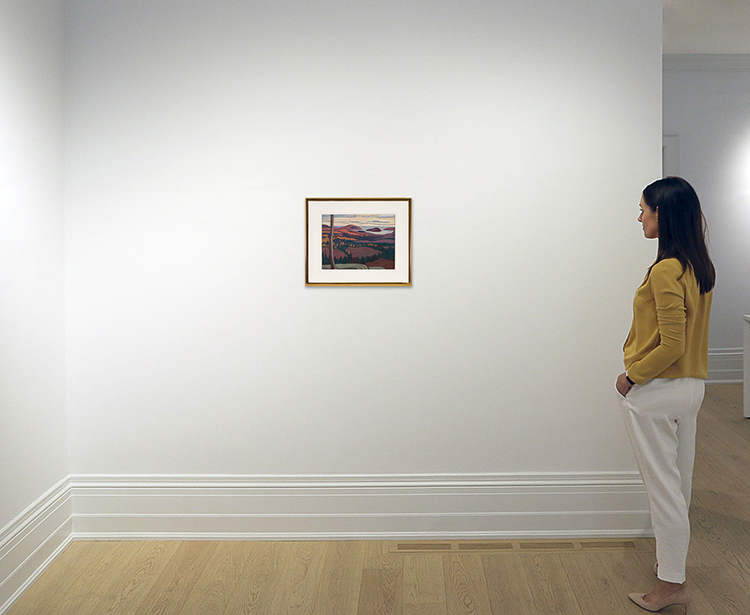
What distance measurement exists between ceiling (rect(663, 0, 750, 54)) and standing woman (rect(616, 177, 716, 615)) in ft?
7.74

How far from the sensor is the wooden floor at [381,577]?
2.36 metres

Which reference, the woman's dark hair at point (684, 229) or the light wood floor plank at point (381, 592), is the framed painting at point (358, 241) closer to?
the woman's dark hair at point (684, 229)

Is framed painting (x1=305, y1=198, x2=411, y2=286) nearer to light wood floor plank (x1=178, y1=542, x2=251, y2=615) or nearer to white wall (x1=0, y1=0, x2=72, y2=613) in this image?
white wall (x1=0, y1=0, x2=72, y2=613)

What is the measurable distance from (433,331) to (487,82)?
3.97 ft

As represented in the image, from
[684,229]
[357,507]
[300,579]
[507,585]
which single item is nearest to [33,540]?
[300,579]

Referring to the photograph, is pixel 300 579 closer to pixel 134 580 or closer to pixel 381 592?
pixel 381 592

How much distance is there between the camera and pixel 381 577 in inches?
101

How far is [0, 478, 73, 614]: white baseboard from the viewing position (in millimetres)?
2381

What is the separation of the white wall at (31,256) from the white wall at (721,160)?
18.1 feet

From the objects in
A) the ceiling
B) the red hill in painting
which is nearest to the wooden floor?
the red hill in painting

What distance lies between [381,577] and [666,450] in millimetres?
1280

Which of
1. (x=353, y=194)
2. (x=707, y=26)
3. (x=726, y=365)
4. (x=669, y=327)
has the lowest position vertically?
(x=726, y=365)

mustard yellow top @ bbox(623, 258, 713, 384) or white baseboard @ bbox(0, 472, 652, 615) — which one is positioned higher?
mustard yellow top @ bbox(623, 258, 713, 384)

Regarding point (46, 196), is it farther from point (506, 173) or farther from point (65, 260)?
point (506, 173)
